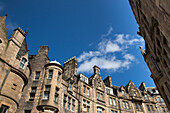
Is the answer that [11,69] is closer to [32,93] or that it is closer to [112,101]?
[32,93]

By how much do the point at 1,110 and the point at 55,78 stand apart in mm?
9055

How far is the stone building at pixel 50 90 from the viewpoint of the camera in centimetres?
1538

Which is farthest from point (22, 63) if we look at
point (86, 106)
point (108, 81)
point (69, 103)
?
point (108, 81)

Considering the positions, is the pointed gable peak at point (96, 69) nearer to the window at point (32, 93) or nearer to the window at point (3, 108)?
the window at point (32, 93)

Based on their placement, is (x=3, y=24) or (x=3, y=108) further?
(x=3, y=24)

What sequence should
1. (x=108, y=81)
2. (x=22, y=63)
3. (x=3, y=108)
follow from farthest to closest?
(x=108, y=81)
(x=22, y=63)
(x=3, y=108)

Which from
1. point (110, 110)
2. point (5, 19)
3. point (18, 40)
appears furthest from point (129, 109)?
point (5, 19)

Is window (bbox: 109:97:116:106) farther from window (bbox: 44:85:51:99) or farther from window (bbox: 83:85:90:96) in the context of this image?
window (bbox: 44:85:51:99)

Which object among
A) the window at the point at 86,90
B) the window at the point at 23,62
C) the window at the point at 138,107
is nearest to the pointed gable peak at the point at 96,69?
the window at the point at 86,90

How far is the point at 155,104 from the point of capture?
36.3 metres

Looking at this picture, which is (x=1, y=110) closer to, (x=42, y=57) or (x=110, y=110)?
(x=42, y=57)

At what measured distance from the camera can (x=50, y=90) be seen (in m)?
19.9

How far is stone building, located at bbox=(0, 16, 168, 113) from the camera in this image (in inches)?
606

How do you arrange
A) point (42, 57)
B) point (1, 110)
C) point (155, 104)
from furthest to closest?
point (155, 104) < point (42, 57) < point (1, 110)
